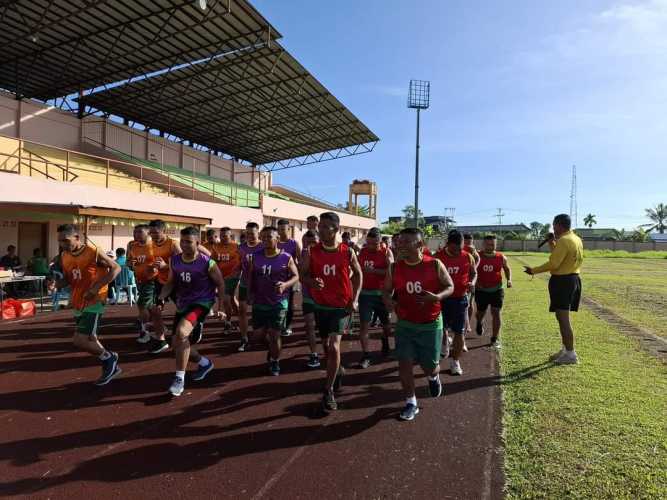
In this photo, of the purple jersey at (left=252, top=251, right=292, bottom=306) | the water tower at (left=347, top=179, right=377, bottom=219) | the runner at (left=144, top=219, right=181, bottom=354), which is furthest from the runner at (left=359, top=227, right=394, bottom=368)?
the water tower at (left=347, top=179, right=377, bottom=219)

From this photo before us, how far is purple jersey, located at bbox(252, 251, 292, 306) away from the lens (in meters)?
5.25

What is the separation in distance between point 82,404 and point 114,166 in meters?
19.0

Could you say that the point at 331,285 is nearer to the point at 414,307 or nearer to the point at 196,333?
the point at 414,307

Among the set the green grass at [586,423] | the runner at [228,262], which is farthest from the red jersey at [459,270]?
the runner at [228,262]

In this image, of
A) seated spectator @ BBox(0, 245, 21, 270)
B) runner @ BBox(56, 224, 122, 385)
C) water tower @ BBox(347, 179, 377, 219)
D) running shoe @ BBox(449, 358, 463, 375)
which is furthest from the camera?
water tower @ BBox(347, 179, 377, 219)

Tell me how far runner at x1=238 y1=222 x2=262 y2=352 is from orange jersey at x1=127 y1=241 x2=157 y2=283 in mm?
1443

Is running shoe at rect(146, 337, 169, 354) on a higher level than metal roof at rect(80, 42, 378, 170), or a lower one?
lower

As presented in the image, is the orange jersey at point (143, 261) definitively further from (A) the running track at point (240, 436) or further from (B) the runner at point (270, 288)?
(B) the runner at point (270, 288)

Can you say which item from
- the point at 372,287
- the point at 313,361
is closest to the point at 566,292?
the point at 372,287

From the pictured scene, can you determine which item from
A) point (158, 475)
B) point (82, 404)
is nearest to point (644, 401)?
point (158, 475)

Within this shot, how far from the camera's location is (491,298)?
277 inches

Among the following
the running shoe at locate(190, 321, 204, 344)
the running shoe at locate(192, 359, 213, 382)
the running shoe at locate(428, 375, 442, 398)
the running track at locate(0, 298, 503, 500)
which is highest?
the running shoe at locate(190, 321, 204, 344)

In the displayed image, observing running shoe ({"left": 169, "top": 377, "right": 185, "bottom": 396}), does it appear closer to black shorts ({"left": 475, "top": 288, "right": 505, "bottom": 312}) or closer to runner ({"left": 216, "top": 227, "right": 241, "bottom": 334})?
runner ({"left": 216, "top": 227, "right": 241, "bottom": 334})

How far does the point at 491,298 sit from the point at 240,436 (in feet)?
16.3
